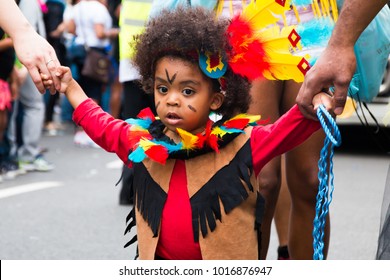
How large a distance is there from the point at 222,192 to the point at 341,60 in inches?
26.8

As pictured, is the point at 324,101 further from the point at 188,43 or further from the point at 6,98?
the point at 6,98

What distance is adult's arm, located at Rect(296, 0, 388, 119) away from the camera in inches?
106

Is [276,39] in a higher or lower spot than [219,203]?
higher

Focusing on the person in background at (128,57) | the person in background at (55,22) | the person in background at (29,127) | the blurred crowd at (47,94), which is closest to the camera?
the person in background at (128,57)

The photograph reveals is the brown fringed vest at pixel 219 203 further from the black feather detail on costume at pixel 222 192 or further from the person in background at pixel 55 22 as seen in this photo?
the person in background at pixel 55 22

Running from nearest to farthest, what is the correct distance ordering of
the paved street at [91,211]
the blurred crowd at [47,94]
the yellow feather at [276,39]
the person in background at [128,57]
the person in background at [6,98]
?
the yellow feather at [276,39]
the paved street at [91,211]
the person in background at [128,57]
the person in background at [6,98]
the blurred crowd at [47,94]

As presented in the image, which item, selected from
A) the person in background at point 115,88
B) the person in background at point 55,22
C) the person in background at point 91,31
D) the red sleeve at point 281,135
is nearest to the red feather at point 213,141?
the red sleeve at point 281,135

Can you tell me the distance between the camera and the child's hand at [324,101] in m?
2.71

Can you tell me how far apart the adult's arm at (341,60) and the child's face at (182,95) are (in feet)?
1.65

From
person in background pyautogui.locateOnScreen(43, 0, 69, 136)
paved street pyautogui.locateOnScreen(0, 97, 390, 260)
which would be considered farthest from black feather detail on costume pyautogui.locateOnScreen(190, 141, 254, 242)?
person in background pyautogui.locateOnScreen(43, 0, 69, 136)

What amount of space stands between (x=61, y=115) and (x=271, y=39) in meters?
11.5

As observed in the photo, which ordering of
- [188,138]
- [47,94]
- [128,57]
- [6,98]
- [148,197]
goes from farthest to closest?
[47,94], [6,98], [128,57], [148,197], [188,138]

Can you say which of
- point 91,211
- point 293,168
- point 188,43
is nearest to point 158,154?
point 188,43

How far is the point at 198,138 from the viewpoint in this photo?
10.2ft
